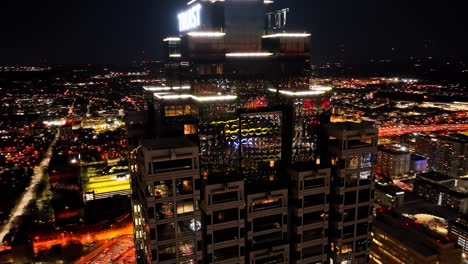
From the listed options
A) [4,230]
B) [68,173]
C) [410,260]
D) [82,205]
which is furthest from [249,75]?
[4,230]

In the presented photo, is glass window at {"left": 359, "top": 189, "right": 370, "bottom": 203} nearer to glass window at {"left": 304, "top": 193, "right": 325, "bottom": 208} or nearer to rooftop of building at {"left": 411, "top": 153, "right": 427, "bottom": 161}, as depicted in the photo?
glass window at {"left": 304, "top": 193, "right": 325, "bottom": 208}

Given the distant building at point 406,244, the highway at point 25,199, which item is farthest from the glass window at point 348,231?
the highway at point 25,199

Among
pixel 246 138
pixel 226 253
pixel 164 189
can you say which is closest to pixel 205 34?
pixel 246 138

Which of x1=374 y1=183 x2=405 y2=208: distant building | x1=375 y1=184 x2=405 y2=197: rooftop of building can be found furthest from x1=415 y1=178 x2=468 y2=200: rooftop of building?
x1=374 y1=183 x2=405 y2=208: distant building

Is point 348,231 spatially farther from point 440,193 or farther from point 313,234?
point 440,193

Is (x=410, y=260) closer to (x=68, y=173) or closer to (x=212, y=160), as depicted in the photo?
(x=212, y=160)

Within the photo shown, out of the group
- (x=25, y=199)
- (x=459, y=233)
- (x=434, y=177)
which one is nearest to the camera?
(x=459, y=233)

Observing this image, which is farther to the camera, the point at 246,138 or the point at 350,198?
the point at 350,198

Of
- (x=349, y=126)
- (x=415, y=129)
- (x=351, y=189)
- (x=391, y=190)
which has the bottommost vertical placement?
(x=391, y=190)
